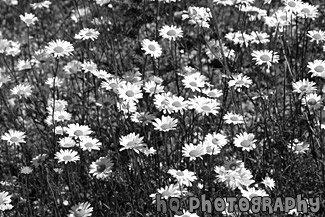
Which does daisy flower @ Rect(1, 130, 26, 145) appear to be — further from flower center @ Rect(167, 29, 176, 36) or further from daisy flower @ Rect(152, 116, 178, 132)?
flower center @ Rect(167, 29, 176, 36)

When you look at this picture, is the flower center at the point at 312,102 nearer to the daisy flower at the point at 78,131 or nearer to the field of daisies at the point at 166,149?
the field of daisies at the point at 166,149

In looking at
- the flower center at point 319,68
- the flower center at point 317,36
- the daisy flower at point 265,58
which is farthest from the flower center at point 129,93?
the flower center at point 317,36

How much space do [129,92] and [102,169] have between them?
1.58 feet

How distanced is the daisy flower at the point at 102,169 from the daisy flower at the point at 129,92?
38cm

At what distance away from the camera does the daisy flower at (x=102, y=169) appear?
3.24 meters

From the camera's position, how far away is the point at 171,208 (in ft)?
9.50

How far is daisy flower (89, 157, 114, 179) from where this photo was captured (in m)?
3.24

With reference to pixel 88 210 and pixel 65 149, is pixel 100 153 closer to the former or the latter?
pixel 65 149

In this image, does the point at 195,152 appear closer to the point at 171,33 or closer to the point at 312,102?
the point at 312,102

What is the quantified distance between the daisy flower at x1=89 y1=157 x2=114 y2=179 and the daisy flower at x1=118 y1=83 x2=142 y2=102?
381mm

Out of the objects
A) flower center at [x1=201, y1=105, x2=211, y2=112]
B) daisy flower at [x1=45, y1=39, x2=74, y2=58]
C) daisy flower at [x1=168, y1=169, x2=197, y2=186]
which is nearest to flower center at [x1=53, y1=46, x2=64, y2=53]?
daisy flower at [x1=45, y1=39, x2=74, y2=58]

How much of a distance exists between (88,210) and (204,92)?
1.01m

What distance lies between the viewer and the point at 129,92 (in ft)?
11.2

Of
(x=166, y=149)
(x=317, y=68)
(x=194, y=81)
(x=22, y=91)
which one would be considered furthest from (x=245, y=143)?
(x=22, y=91)
